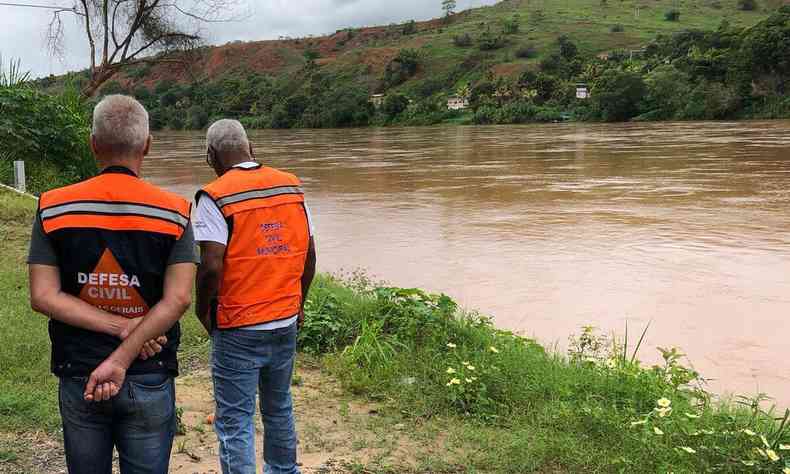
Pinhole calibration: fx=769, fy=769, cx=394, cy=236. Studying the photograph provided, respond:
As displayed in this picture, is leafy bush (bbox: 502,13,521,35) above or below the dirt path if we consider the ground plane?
above

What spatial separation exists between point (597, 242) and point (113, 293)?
33.2 ft

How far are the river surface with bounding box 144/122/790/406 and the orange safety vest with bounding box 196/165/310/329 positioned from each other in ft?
13.1

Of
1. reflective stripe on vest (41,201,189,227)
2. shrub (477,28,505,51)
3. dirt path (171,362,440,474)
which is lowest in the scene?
dirt path (171,362,440,474)

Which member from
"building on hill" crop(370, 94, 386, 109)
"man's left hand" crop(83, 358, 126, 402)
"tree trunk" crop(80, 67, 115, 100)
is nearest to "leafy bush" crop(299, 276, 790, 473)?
"man's left hand" crop(83, 358, 126, 402)

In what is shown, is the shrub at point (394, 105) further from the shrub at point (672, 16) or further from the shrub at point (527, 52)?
the shrub at point (672, 16)

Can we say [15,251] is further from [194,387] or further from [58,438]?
[58,438]

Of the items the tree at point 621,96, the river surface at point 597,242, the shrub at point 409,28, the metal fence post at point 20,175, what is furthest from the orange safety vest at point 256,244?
the shrub at point 409,28

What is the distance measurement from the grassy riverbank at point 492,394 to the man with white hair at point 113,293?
1.72 m

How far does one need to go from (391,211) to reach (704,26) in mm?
97467

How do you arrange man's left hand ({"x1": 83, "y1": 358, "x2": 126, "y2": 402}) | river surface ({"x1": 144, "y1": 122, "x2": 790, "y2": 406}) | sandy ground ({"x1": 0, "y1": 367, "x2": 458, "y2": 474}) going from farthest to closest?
river surface ({"x1": 144, "y1": 122, "x2": 790, "y2": 406})
sandy ground ({"x1": 0, "y1": 367, "x2": 458, "y2": 474})
man's left hand ({"x1": 83, "y1": 358, "x2": 126, "y2": 402})

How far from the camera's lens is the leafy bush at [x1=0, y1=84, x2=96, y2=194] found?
13141mm

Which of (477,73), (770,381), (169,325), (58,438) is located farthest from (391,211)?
(477,73)

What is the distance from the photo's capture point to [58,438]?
3.92 meters

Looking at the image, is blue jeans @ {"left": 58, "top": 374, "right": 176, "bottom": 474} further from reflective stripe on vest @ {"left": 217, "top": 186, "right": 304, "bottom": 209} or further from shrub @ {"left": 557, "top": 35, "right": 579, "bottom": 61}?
shrub @ {"left": 557, "top": 35, "right": 579, "bottom": 61}
